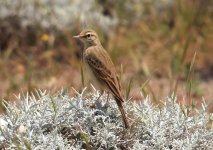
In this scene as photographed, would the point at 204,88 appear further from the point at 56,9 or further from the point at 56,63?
the point at 56,9

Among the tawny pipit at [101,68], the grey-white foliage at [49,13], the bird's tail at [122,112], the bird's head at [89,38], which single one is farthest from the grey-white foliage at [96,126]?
the grey-white foliage at [49,13]

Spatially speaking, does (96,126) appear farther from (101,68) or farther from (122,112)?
(101,68)

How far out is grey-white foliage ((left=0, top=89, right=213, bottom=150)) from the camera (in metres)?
3.59

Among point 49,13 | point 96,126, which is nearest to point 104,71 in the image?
point 96,126

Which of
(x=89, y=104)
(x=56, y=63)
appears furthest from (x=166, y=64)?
(x=89, y=104)

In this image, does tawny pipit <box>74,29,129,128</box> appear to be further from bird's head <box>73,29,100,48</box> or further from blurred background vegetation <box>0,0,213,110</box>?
blurred background vegetation <box>0,0,213,110</box>

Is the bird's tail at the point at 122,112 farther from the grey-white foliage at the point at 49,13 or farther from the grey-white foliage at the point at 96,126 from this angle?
the grey-white foliage at the point at 49,13

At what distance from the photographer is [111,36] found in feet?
29.1

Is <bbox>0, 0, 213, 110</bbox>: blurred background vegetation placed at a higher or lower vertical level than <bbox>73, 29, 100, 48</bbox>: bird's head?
lower

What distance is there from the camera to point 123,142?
12.0 ft

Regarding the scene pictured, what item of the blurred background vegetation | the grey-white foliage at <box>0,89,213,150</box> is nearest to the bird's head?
the grey-white foliage at <box>0,89,213,150</box>

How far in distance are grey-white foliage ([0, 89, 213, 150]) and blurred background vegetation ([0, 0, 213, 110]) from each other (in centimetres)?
370

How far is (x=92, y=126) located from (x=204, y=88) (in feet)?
13.3

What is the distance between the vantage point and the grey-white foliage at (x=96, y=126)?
359cm
